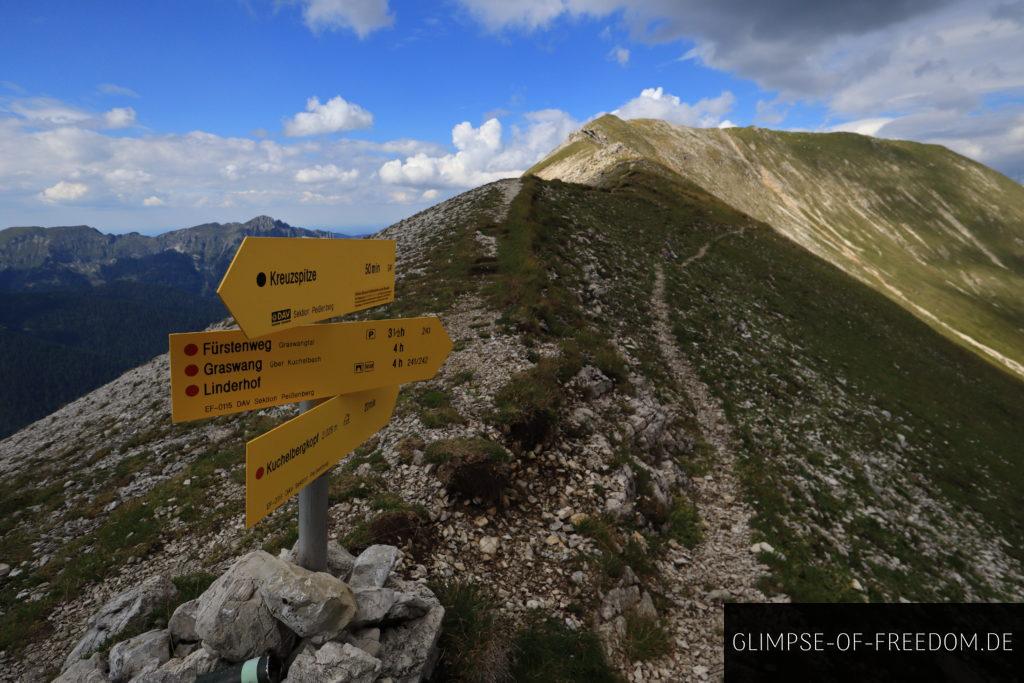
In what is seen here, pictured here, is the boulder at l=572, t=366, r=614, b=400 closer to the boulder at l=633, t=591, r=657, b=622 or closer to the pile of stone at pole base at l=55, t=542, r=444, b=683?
the boulder at l=633, t=591, r=657, b=622

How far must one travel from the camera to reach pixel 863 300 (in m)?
50.6

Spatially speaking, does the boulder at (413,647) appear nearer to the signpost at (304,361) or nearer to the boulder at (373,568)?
the boulder at (373,568)

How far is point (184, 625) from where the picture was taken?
690cm

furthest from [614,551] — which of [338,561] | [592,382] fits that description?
[592,382]

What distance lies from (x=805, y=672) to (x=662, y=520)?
14.8 ft

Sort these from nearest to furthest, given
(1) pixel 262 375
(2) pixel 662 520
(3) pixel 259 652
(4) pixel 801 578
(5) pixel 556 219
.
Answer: (1) pixel 262 375
(3) pixel 259 652
(4) pixel 801 578
(2) pixel 662 520
(5) pixel 556 219

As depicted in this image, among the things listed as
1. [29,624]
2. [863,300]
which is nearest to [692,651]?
[29,624]

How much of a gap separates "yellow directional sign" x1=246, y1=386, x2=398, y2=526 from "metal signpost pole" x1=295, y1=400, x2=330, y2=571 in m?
0.41

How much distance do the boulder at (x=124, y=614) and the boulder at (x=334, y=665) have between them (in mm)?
4551

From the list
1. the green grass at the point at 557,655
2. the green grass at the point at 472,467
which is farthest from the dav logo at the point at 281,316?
the green grass at the point at 472,467

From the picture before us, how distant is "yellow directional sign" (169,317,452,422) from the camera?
4.52m

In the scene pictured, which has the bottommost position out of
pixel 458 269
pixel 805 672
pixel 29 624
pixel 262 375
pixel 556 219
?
pixel 805 672

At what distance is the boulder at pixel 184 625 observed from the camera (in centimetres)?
682

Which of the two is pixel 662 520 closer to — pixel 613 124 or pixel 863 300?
pixel 863 300
